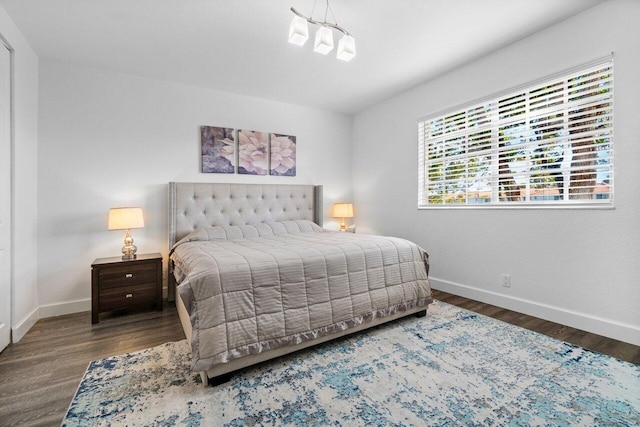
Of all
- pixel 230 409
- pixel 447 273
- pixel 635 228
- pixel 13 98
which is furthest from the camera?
pixel 447 273

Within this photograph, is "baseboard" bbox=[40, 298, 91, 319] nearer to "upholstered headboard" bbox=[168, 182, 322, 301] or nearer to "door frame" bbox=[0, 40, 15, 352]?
"door frame" bbox=[0, 40, 15, 352]

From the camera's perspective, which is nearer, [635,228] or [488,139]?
[635,228]

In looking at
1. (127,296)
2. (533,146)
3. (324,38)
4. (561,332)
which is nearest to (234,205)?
(127,296)

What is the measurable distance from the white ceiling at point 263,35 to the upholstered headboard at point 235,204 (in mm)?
1252

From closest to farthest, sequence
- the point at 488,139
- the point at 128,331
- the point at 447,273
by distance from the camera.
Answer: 1. the point at 128,331
2. the point at 488,139
3. the point at 447,273

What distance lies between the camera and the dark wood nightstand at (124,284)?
103 inches

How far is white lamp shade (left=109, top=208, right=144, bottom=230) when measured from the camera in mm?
2754

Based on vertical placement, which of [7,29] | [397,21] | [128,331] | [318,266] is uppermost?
[397,21]

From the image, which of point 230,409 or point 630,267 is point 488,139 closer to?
point 630,267

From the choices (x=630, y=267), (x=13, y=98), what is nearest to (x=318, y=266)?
(x=630, y=267)

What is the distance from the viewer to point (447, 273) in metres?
3.35

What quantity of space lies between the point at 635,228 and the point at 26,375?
408 cm

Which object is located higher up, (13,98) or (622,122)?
(13,98)

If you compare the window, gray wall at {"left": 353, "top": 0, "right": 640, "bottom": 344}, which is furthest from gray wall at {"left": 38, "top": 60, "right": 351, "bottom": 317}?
the window
